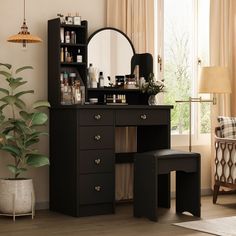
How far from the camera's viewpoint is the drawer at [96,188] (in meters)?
5.32

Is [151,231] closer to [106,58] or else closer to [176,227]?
[176,227]

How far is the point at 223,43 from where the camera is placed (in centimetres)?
676

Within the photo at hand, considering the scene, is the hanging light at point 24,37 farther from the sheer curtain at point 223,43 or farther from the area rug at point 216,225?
the sheer curtain at point 223,43

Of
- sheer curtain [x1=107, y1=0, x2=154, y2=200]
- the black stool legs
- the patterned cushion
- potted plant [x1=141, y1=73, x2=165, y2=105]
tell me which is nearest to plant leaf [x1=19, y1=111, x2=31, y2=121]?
sheer curtain [x1=107, y1=0, x2=154, y2=200]

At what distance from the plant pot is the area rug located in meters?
1.29

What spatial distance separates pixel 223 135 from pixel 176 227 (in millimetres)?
1531

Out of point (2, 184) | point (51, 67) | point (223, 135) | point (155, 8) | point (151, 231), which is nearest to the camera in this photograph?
point (151, 231)

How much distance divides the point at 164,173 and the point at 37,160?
3.52 ft

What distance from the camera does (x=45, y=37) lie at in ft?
18.8

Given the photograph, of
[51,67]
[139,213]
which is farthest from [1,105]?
[139,213]

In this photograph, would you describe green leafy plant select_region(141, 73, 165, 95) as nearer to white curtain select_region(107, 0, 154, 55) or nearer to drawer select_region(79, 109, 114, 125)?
white curtain select_region(107, 0, 154, 55)

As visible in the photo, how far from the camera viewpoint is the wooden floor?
4656mm

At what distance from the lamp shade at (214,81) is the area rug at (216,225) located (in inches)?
55.0

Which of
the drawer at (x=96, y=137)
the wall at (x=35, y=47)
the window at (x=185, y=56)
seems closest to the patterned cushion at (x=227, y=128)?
the window at (x=185, y=56)
